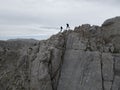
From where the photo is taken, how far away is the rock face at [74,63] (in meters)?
30.6

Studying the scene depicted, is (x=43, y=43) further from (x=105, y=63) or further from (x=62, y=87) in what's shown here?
(x=105, y=63)

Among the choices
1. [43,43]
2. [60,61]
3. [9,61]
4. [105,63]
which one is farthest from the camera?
[9,61]

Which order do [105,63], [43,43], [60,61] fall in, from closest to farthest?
[105,63] → [60,61] → [43,43]

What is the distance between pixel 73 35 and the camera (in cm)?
3347

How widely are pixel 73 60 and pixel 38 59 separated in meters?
4.43

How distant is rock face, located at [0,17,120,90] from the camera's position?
3056 centimetres

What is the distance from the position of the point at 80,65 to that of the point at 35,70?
569cm

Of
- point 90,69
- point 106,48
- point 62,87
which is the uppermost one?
point 106,48

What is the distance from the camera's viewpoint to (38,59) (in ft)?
109

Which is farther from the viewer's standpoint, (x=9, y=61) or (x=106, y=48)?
(x=9, y=61)

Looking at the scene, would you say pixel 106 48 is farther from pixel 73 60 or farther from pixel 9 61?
pixel 9 61

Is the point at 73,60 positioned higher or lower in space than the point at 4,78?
higher

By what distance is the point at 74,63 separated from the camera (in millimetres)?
A: 31984

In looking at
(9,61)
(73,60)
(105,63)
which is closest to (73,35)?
(73,60)
